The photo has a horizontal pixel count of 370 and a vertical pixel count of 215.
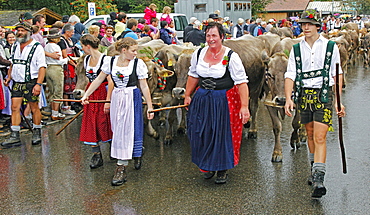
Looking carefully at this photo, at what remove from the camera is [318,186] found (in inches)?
220

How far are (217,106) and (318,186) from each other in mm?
1557

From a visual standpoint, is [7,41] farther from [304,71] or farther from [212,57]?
[304,71]

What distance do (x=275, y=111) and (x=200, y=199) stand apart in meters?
2.37

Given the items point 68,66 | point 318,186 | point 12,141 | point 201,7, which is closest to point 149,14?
point 68,66

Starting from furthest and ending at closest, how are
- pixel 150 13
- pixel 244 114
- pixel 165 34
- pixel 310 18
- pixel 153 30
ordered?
pixel 150 13
pixel 153 30
pixel 165 34
pixel 244 114
pixel 310 18

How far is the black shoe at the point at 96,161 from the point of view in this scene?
7.29 m

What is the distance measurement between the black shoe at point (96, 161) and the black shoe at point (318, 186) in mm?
3202

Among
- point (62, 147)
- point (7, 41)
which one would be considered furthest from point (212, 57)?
point (7, 41)

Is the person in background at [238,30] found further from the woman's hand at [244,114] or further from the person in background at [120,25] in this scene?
the woman's hand at [244,114]

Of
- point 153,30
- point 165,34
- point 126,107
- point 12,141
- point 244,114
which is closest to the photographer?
point 244,114

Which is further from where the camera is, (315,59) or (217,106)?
(217,106)

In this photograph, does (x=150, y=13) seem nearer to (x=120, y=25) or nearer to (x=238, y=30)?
(x=120, y=25)

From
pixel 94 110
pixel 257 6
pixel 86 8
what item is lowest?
pixel 94 110

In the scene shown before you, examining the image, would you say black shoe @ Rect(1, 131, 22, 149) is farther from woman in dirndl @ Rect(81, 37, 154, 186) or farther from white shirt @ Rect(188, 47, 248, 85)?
white shirt @ Rect(188, 47, 248, 85)
